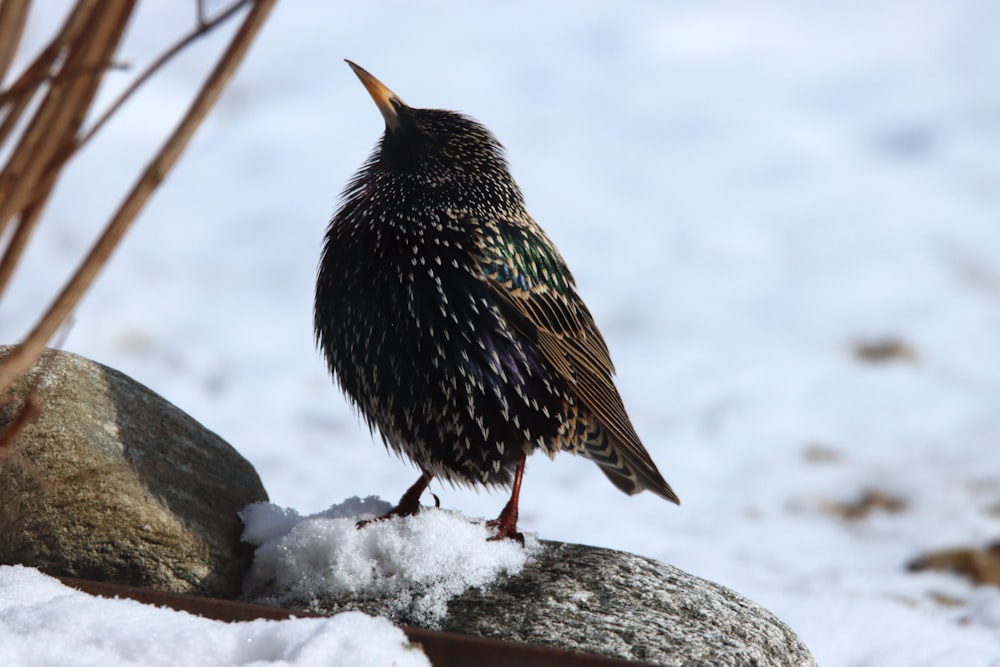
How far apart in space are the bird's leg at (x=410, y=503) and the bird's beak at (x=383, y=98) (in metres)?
1.19

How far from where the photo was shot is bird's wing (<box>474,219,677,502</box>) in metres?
3.43

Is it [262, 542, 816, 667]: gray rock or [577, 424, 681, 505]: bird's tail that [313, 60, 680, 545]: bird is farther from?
[262, 542, 816, 667]: gray rock

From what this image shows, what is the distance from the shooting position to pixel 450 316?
3.27 meters

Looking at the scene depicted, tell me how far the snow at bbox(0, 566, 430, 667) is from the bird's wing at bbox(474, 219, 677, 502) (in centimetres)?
150

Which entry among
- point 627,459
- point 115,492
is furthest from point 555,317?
point 115,492

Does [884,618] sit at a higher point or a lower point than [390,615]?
higher

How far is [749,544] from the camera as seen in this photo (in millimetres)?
5570

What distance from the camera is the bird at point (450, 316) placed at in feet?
10.7

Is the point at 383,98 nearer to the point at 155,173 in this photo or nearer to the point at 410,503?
the point at 410,503

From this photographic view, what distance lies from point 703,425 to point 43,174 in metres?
5.64

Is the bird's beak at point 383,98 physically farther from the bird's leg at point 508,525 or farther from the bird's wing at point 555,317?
the bird's leg at point 508,525

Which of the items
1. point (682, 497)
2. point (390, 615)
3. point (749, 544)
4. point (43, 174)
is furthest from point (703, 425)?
point (43, 174)

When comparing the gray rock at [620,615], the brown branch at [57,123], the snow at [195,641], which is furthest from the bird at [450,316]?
the brown branch at [57,123]

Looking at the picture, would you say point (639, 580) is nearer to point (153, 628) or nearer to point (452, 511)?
point (452, 511)
